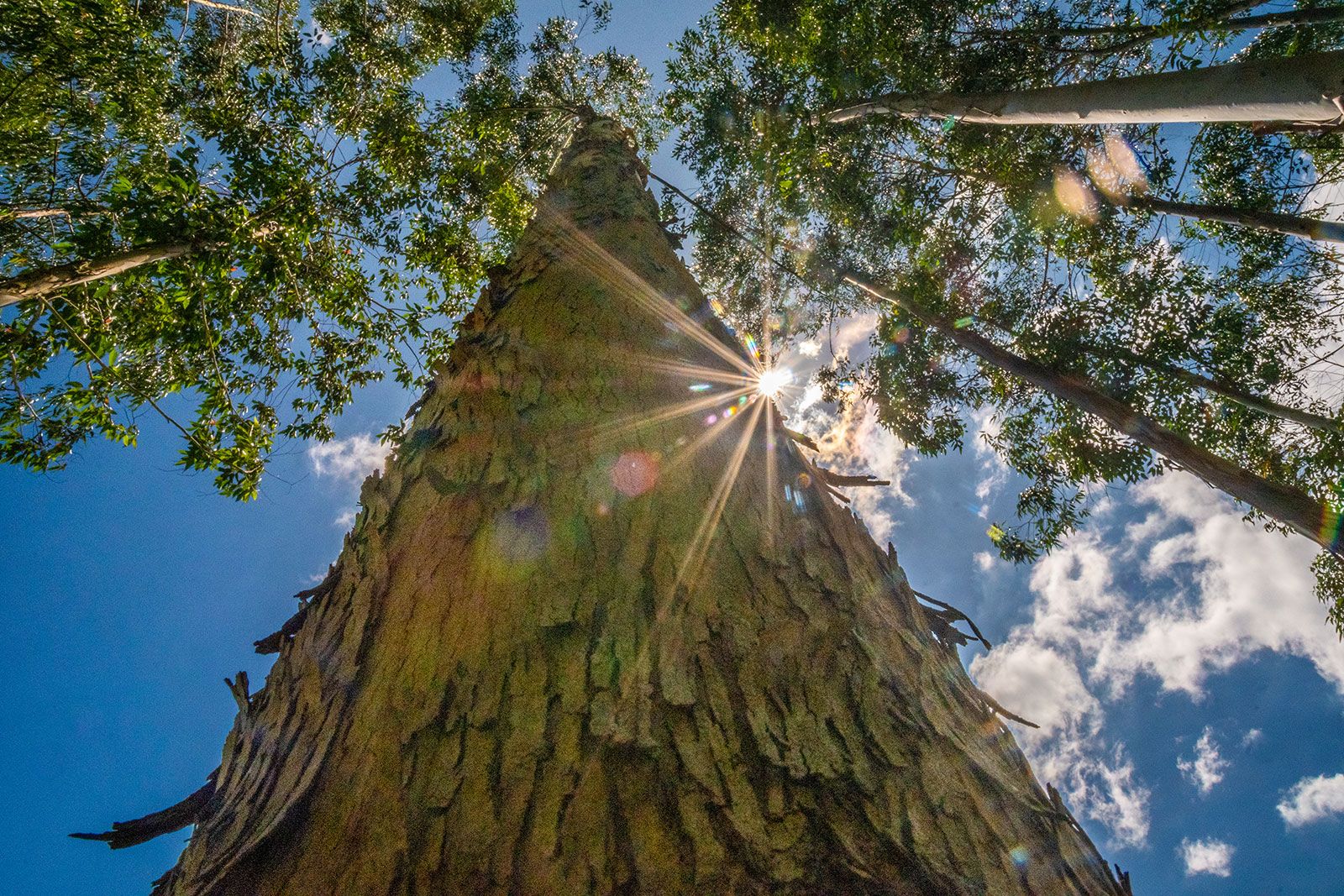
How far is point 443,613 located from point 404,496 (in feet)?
1.59

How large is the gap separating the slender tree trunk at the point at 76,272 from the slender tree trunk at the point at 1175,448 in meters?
6.11

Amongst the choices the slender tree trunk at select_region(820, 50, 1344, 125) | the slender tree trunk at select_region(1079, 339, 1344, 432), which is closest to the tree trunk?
the slender tree trunk at select_region(820, 50, 1344, 125)

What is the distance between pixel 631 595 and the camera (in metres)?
1.14

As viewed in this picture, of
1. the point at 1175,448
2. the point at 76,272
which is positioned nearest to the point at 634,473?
the point at 76,272

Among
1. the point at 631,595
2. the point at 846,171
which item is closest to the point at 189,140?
the point at 631,595

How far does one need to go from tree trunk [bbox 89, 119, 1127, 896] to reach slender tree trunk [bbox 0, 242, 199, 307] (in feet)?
9.27

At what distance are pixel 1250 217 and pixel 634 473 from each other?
22.7ft

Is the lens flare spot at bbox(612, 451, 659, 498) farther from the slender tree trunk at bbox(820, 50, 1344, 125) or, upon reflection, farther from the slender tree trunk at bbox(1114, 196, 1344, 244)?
the slender tree trunk at bbox(1114, 196, 1344, 244)

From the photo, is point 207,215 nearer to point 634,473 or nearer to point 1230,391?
point 634,473

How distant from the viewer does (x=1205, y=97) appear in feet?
8.48

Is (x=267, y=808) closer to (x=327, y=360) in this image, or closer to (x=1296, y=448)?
(x=327, y=360)

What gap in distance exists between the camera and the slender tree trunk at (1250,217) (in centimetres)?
439

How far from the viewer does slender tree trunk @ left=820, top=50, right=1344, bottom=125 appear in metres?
2.20

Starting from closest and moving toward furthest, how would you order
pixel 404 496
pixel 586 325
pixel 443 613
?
pixel 443 613, pixel 404 496, pixel 586 325
